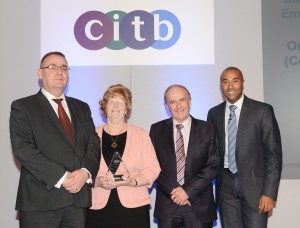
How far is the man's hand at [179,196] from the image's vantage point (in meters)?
3.25

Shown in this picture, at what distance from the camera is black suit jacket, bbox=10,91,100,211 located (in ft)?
9.17

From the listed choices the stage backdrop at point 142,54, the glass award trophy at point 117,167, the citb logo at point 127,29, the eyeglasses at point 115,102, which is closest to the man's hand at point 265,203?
the glass award trophy at point 117,167

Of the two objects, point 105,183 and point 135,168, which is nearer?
point 105,183

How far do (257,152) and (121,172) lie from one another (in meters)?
1.20

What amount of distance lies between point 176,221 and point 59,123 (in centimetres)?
128

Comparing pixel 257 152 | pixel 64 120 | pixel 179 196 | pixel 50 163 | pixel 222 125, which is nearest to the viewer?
pixel 50 163

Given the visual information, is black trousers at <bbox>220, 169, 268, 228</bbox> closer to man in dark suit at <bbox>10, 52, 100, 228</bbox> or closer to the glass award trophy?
the glass award trophy

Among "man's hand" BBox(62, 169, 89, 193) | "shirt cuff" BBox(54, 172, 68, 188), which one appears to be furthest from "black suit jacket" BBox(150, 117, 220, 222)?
"shirt cuff" BBox(54, 172, 68, 188)

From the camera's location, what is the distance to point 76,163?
295 cm

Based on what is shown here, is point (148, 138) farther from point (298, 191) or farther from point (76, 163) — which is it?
point (298, 191)

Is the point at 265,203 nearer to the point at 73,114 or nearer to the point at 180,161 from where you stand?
the point at 180,161

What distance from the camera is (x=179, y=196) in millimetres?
3252

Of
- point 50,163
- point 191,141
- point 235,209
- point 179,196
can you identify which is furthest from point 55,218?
point 235,209

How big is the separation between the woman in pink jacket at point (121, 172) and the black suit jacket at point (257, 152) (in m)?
0.77
